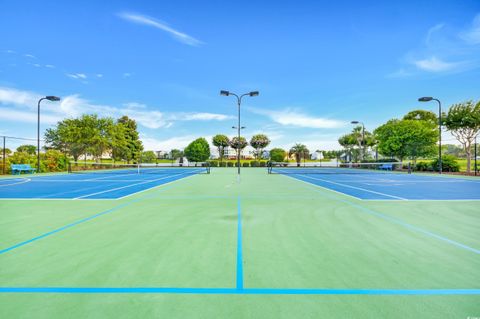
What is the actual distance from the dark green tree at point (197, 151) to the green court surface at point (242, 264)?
66347 mm

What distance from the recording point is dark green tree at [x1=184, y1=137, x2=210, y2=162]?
73062 millimetres

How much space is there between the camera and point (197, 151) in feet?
240

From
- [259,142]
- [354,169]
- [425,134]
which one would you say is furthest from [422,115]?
[259,142]

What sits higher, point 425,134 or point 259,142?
point 259,142

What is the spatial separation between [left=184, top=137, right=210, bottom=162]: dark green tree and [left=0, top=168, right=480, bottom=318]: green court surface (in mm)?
66347

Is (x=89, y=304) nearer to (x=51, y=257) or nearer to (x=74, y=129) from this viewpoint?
(x=51, y=257)

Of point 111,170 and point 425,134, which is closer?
point 425,134

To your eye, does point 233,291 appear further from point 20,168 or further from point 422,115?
point 422,115

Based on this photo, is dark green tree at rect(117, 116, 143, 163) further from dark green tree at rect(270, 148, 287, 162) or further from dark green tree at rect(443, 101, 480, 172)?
dark green tree at rect(443, 101, 480, 172)

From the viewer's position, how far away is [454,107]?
2784 centimetres

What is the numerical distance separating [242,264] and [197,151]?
70.7 meters

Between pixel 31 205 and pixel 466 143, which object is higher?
pixel 466 143

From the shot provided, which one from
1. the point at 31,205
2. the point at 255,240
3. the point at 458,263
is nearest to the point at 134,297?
the point at 255,240

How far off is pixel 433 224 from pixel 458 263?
252 cm
